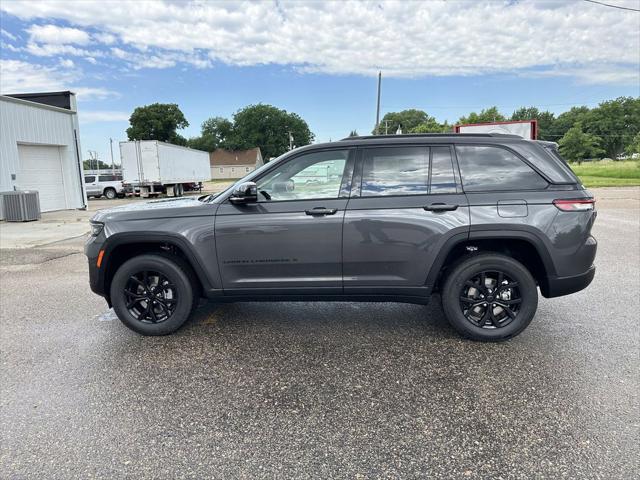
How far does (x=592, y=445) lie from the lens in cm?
242

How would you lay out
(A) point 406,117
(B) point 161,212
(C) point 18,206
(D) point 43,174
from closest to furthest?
(B) point 161,212 → (C) point 18,206 → (D) point 43,174 → (A) point 406,117

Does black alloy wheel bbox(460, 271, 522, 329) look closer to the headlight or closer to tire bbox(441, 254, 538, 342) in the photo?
tire bbox(441, 254, 538, 342)

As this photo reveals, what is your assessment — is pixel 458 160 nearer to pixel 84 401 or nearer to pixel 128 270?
pixel 128 270

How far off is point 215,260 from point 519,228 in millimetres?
2623

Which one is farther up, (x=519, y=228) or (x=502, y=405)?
(x=519, y=228)

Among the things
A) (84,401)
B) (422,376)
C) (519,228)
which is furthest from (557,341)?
(84,401)

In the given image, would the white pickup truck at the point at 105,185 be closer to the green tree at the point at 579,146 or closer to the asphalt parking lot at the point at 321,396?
the asphalt parking lot at the point at 321,396

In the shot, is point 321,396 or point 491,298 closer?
point 321,396

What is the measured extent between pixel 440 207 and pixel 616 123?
353ft

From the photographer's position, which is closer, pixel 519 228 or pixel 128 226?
pixel 519 228

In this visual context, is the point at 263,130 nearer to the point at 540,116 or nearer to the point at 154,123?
the point at 154,123

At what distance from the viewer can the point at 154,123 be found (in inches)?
2611

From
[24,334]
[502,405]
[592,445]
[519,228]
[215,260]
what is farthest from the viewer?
[24,334]

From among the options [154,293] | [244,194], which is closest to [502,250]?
[244,194]
